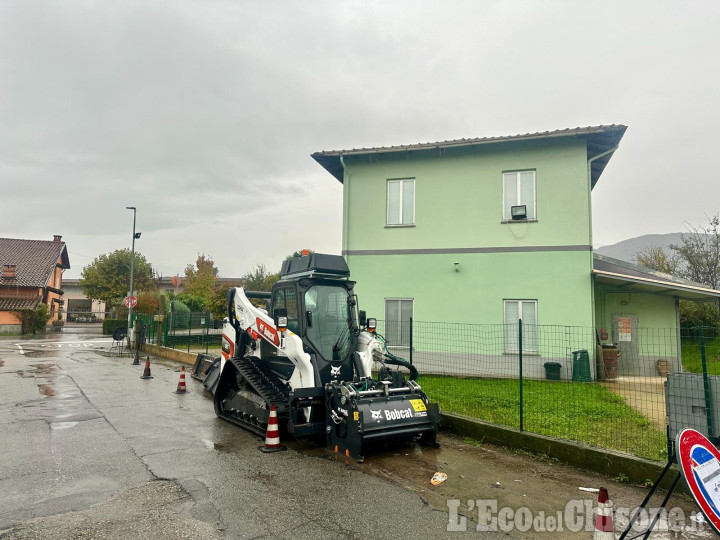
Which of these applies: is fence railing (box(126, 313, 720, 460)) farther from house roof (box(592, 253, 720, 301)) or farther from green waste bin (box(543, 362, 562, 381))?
house roof (box(592, 253, 720, 301))

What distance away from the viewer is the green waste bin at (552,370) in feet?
42.4

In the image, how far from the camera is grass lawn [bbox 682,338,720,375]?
530 centimetres

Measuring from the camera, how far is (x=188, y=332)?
21.4 m

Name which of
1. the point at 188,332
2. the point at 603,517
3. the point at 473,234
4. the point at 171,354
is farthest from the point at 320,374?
the point at 188,332

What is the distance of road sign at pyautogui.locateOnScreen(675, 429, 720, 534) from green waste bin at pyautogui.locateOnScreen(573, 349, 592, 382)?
32.1ft

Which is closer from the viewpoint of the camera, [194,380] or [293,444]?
[293,444]

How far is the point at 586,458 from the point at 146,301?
33561 millimetres

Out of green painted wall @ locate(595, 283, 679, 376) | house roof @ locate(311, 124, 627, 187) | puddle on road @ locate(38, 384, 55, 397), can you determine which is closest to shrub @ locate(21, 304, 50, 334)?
puddle on road @ locate(38, 384, 55, 397)

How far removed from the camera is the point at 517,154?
14.6 metres

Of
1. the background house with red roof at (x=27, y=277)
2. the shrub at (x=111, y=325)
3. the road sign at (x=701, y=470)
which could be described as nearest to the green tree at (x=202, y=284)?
the shrub at (x=111, y=325)

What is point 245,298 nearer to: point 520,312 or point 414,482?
point 414,482

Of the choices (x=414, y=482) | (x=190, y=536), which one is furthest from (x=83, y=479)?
→ (x=414, y=482)

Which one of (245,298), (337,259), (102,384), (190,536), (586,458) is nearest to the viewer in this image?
(190,536)

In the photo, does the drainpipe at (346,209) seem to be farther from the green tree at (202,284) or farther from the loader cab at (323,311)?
the green tree at (202,284)
